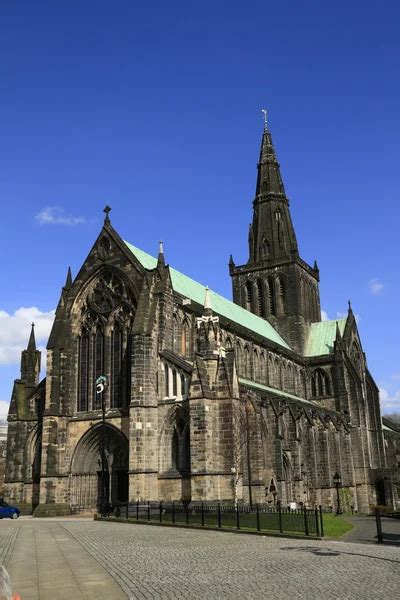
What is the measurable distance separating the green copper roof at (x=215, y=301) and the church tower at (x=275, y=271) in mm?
2364

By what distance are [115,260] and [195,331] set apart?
755cm

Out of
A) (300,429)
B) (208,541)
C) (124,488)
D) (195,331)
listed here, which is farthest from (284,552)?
(300,429)

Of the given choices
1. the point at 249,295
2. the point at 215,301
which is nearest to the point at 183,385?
the point at 215,301

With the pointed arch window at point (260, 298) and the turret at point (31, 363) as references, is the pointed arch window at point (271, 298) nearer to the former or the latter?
the pointed arch window at point (260, 298)

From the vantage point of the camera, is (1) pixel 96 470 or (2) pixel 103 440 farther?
(1) pixel 96 470

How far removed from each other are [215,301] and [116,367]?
1810 centimetres

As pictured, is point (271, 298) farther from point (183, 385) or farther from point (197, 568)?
point (197, 568)

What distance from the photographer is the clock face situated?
42.2 m

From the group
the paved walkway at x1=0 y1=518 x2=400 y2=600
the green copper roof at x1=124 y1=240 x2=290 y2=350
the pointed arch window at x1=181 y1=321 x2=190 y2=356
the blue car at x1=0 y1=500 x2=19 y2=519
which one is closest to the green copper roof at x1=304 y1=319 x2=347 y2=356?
A: the green copper roof at x1=124 y1=240 x2=290 y2=350

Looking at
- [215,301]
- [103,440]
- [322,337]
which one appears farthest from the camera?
[322,337]

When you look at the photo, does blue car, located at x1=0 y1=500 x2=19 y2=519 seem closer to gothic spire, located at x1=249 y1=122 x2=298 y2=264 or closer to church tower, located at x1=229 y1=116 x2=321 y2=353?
church tower, located at x1=229 y1=116 x2=321 y2=353

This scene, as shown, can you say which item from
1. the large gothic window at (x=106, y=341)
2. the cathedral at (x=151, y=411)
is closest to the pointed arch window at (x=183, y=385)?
the cathedral at (x=151, y=411)

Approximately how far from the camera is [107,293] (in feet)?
140

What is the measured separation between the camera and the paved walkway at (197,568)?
36.9 feet
